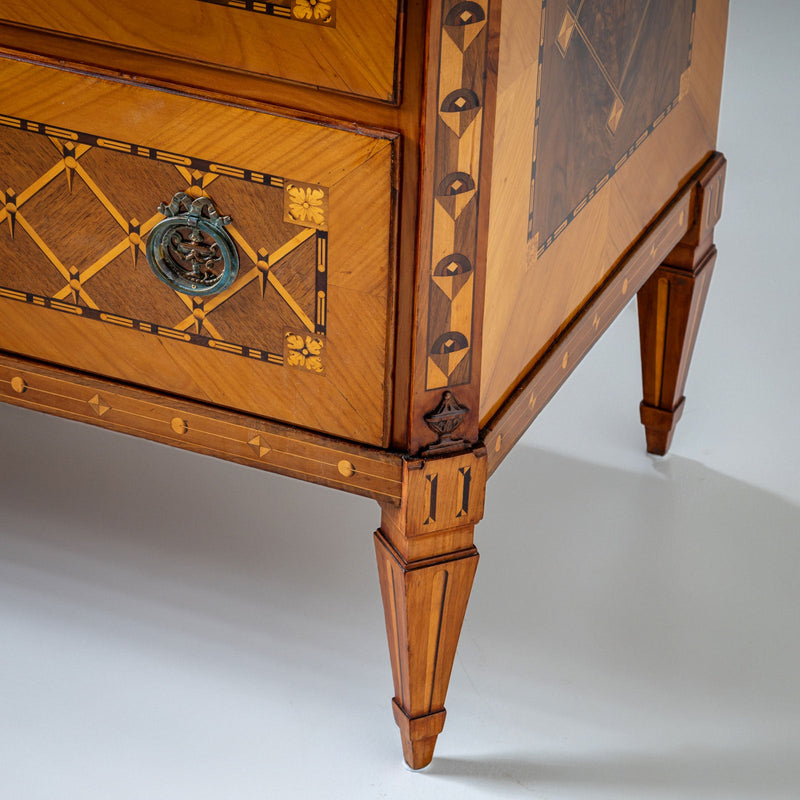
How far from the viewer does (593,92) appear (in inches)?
52.0

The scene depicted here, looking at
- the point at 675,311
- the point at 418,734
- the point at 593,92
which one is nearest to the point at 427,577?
the point at 418,734

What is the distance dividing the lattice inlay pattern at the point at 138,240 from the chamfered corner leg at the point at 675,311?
0.63 meters

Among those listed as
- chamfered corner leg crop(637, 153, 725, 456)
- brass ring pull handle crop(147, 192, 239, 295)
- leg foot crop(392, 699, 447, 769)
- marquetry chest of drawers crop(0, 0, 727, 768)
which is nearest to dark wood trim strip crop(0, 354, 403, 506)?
marquetry chest of drawers crop(0, 0, 727, 768)

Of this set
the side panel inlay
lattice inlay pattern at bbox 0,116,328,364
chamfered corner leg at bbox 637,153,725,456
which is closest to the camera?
the side panel inlay

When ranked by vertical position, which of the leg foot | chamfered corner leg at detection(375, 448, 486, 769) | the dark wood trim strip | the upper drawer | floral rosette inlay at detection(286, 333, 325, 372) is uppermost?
the upper drawer

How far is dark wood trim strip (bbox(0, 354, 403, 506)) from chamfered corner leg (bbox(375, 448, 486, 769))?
0.03 metres

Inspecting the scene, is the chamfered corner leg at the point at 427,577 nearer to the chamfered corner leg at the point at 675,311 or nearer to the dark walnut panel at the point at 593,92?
the dark walnut panel at the point at 593,92

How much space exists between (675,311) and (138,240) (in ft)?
2.49

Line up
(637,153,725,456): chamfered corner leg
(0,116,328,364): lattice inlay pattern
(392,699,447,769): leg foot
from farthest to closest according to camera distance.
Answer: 1. (637,153,725,456): chamfered corner leg
2. (392,699,447,769): leg foot
3. (0,116,328,364): lattice inlay pattern

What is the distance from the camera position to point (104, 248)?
1.25m

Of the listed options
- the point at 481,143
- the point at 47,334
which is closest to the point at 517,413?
the point at 481,143

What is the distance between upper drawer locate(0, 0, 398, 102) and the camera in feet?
3.52

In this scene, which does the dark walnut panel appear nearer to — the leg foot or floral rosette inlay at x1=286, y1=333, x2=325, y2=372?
floral rosette inlay at x1=286, y1=333, x2=325, y2=372

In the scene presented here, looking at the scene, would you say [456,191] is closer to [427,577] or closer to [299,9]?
[299,9]
